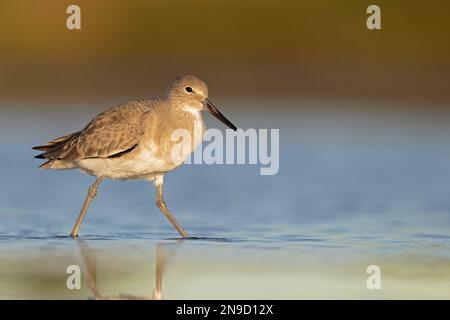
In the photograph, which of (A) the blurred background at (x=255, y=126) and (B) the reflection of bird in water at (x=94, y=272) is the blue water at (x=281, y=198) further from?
(B) the reflection of bird in water at (x=94, y=272)

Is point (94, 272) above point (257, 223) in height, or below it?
below

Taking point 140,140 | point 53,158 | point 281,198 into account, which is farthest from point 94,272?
point 281,198

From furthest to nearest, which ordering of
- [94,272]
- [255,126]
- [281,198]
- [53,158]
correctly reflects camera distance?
1. [255,126]
2. [281,198]
3. [53,158]
4. [94,272]

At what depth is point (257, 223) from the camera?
1252 centimetres

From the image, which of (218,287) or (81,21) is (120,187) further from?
(81,21)

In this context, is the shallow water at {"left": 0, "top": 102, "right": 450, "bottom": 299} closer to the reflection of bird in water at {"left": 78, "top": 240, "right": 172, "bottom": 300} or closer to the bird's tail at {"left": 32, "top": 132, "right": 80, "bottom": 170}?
the reflection of bird in water at {"left": 78, "top": 240, "right": 172, "bottom": 300}

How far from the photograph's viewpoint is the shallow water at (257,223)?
365 inches

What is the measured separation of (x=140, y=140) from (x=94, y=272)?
2107 mm

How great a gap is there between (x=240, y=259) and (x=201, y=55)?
13768 mm

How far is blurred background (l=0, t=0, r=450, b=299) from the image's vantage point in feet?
32.3

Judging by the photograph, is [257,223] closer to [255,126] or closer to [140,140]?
[140,140]

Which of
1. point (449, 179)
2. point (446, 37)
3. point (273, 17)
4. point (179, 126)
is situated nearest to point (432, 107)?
point (446, 37)

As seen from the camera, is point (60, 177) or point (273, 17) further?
point (273, 17)

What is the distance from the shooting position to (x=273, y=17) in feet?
79.7
